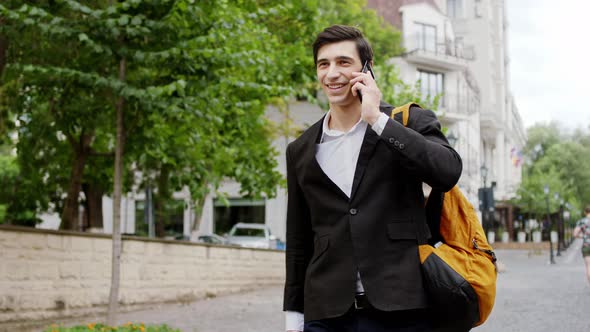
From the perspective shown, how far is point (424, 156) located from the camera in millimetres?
2408

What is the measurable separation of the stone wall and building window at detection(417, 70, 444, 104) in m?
27.2

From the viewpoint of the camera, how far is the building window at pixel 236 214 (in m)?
43.1

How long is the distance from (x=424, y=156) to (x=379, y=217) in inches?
10.9

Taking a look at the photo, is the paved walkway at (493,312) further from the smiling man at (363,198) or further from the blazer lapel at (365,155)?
the blazer lapel at (365,155)

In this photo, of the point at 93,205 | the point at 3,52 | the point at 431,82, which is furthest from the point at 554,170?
the point at 3,52

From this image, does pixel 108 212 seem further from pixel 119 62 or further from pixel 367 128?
pixel 367 128

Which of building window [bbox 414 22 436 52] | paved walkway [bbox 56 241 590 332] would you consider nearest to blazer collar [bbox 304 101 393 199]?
paved walkway [bbox 56 241 590 332]

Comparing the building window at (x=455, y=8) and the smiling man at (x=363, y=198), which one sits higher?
the building window at (x=455, y=8)

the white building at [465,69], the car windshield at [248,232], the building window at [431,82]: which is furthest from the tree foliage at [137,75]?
the building window at [431,82]

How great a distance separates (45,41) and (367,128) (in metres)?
7.58

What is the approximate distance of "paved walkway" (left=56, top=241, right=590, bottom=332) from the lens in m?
10.6

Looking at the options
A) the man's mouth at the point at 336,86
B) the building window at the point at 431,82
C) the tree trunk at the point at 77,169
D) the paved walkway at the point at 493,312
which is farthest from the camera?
the building window at the point at 431,82

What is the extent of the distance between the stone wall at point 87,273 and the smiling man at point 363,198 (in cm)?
853

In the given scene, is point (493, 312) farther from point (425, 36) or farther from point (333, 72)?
point (425, 36)
